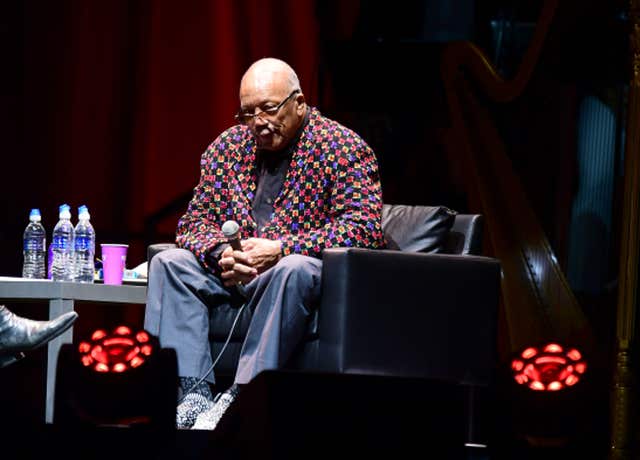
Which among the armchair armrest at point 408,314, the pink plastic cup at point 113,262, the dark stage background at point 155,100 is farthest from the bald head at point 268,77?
the dark stage background at point 155,100

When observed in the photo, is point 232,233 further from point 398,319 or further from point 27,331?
point 27,331

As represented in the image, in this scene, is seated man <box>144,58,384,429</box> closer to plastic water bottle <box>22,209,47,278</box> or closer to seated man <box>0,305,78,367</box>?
seated man <box>0,305,78,367</box>

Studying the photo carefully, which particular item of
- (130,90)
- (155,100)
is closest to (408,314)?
(155,100)

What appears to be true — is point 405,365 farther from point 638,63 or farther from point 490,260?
point 638,63

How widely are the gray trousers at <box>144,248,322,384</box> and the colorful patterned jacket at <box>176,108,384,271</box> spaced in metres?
0.09

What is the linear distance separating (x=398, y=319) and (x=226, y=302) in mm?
492

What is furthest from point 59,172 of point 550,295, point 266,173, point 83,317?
point 550,295

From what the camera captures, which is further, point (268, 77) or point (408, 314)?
point (268, 77)

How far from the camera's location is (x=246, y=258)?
239cm

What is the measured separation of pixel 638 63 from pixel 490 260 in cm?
65

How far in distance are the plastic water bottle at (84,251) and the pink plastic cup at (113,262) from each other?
0.26 feet

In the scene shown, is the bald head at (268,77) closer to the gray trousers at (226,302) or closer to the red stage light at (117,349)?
the gray trousers at (226,302)

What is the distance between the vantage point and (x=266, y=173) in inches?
108

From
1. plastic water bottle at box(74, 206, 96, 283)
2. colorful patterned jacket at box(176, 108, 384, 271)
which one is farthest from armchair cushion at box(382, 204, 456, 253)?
plastic water bottle at box(74, 206, 96, 283)
